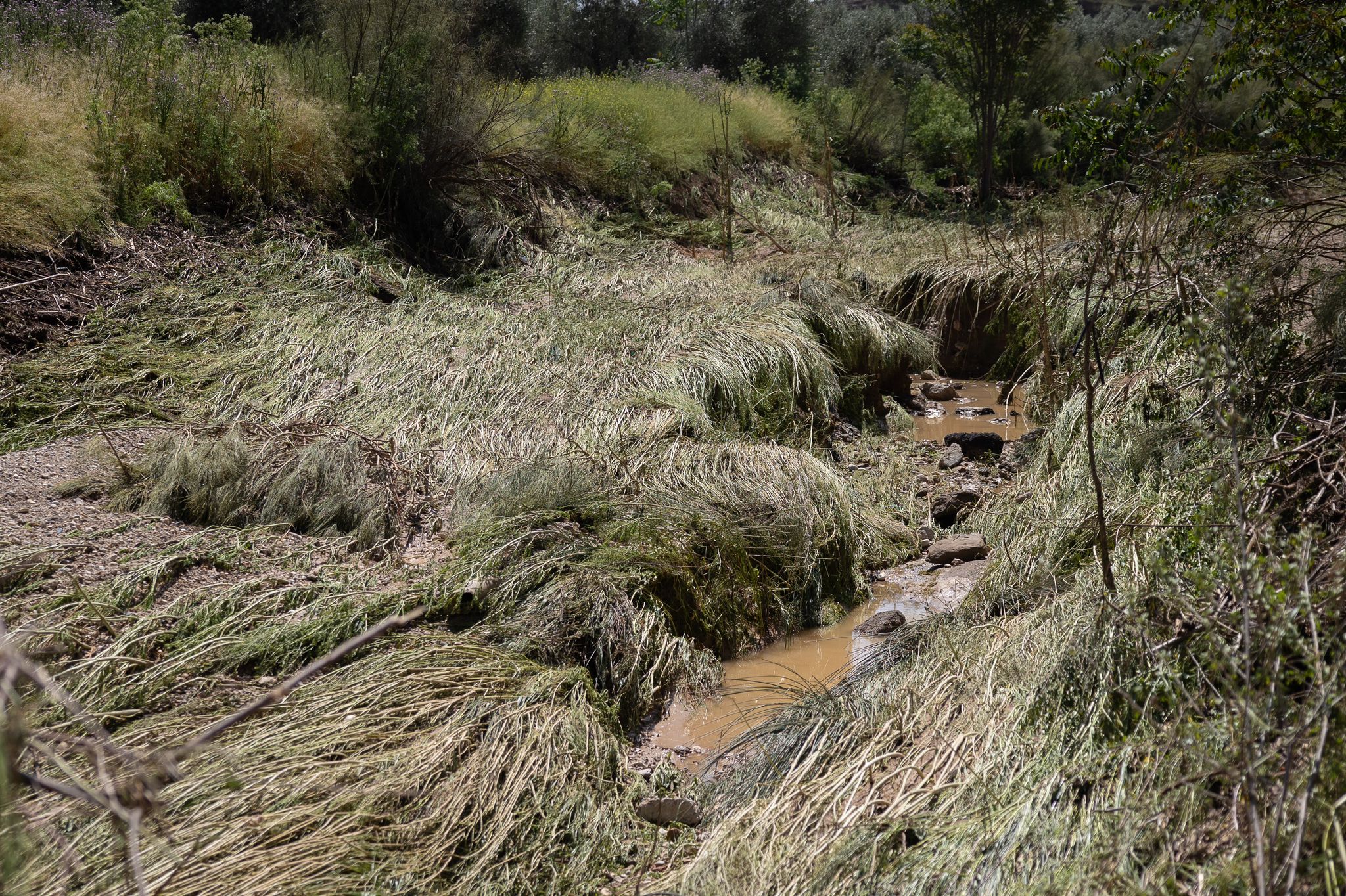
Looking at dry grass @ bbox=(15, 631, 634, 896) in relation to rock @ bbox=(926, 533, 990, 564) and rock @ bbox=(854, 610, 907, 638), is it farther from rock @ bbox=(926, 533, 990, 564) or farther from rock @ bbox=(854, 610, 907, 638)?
rock @ bbox=(926, 533, 990, 564)

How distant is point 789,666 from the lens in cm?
393

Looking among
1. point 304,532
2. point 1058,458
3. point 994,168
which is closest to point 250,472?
point 304,532

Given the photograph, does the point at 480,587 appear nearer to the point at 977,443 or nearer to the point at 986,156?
the point at 977,443

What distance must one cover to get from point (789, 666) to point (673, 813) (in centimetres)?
126

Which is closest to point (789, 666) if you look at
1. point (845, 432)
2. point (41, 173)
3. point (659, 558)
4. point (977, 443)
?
point (659, 558)

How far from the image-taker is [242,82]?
7.11 m

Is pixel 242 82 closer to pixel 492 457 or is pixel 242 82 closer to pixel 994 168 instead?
pixel 492 457

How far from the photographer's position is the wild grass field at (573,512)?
6.88 feet

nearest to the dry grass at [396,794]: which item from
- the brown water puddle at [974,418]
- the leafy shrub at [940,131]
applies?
the brown water puddle at [974,418]

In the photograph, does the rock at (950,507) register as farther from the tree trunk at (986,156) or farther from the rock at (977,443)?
the tree trunk at (986,156)

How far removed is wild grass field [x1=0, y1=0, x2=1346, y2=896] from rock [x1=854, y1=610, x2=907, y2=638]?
0.25 metres

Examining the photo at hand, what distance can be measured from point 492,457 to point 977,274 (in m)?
4.74

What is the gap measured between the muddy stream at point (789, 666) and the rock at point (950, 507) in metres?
0.56

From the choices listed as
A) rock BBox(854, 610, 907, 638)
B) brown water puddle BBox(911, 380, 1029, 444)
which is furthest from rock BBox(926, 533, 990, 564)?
brown water puddle BBox(911, 380, 1029, 444)
